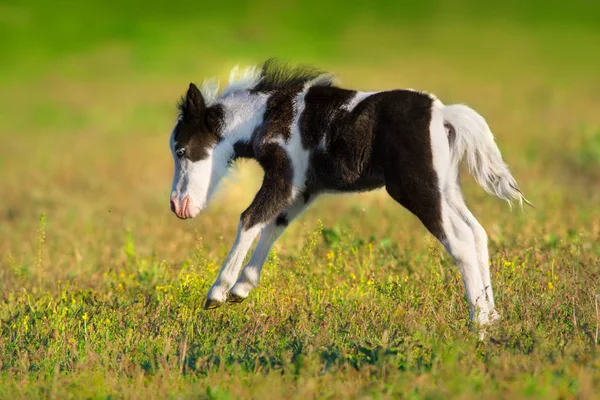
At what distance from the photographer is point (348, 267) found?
27.7 ft

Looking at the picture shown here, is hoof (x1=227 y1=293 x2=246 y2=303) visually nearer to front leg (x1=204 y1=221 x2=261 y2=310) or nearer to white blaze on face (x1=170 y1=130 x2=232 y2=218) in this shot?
front leg (x1=204 y1=221 x2=261 y2=310)

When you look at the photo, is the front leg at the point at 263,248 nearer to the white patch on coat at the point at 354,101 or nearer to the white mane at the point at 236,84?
the white patch on coat at the point at 354,101

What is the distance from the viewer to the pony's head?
7660mm

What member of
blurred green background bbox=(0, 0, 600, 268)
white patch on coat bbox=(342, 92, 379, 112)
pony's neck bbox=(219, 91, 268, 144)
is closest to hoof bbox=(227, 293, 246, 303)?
pony's neck bbox=(219, 91, 268, 144)

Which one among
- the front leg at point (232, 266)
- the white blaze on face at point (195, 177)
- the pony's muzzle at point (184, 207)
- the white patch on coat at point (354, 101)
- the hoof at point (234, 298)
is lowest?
the hoof at point (234, 298)

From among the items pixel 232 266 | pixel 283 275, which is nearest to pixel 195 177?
pixel 232 266

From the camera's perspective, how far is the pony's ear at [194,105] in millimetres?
7602

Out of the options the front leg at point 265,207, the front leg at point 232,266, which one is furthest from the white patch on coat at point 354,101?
the front leg at point 232,266

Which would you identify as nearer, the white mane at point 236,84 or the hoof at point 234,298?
the hoof at point 234,298

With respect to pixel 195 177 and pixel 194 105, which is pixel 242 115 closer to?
pixel 194 105

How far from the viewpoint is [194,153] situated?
7668 mm

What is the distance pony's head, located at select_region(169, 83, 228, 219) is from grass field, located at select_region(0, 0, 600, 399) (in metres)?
0.35

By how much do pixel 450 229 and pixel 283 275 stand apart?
200 cm

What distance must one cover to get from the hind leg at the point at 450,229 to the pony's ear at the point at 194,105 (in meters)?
1.95
